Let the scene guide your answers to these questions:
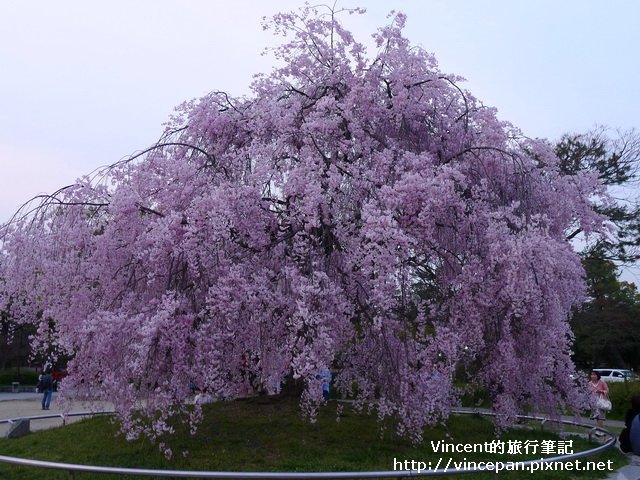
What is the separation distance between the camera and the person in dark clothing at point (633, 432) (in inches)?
275

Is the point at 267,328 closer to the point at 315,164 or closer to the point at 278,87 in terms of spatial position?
the point at 315,164

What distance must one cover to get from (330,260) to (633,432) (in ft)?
16.1

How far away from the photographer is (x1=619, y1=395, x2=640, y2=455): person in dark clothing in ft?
22.9

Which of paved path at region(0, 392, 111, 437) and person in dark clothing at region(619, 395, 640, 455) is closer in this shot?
person in dark clothing at region(619, 395, 640, 455)

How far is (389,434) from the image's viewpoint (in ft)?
38.3

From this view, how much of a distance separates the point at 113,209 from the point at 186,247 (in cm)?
156

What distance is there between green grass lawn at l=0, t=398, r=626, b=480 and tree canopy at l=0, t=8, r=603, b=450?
634mm

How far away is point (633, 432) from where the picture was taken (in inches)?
276

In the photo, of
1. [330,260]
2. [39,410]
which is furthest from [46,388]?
[330,260]

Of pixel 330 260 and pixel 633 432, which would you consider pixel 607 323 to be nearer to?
pixel 330 260

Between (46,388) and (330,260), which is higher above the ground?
(330,260)

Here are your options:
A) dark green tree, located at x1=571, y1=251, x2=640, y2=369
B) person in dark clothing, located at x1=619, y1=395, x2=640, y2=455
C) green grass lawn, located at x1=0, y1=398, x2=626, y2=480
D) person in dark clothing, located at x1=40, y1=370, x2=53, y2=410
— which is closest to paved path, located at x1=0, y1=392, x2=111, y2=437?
person in dark clothing, located at x1=40, y1=370, x2=53, y2=410

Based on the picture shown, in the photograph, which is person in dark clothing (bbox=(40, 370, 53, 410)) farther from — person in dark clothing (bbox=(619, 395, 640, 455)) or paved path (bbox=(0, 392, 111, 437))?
person in dark clothing (bbox=(619, 395, 640, 455))

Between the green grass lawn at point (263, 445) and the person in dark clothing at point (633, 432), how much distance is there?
156cm
